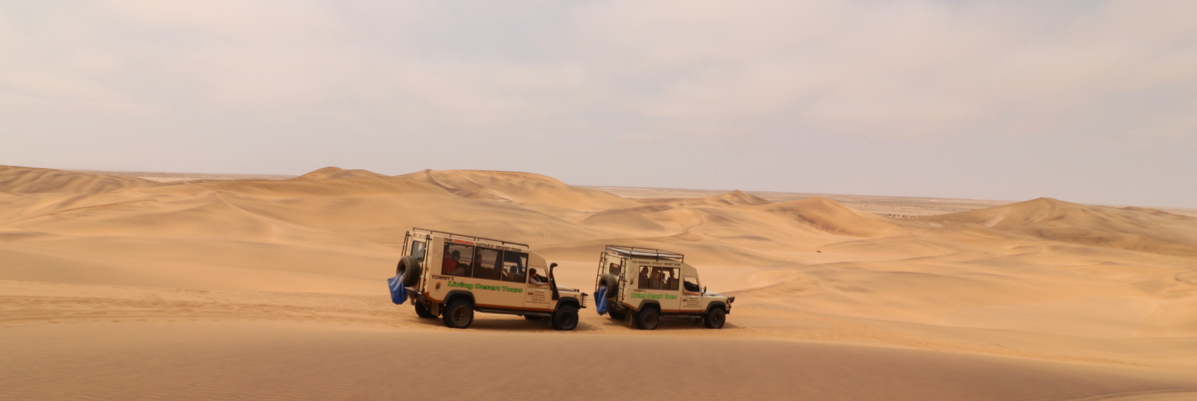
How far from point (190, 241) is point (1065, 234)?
8088 cm

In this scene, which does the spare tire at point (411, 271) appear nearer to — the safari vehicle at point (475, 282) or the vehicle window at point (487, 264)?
the safari vehicle at point (475, 282)

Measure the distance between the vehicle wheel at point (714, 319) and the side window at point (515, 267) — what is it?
17.2 feet

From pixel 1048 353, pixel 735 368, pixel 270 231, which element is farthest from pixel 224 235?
pixel 1048 353

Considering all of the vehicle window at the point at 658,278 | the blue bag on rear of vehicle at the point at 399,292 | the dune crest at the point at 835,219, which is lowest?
the blue bag on rear of vehicle at the point at 399,292

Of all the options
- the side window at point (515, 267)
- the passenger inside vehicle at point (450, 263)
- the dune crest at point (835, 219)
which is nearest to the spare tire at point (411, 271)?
the passenger inside vehicle at point (450, 263)

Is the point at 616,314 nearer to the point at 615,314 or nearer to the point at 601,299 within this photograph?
the point at 615,314

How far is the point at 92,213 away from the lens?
3966cm

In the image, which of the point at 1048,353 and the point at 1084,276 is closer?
the point at 1048,353

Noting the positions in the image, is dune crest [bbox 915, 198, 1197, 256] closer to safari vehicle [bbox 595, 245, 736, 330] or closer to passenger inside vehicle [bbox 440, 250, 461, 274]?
safari vehicle [bbox 595, 245, 736, 330]

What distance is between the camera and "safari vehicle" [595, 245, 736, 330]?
55.7ft

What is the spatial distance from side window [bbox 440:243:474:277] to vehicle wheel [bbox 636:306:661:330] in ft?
14.7

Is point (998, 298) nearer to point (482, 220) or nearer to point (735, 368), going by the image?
point (735, 368)

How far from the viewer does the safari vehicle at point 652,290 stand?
1698 cm

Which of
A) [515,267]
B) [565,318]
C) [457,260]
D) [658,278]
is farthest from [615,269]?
[457,260]
